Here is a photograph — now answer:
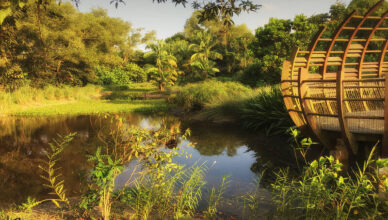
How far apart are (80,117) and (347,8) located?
81.5ft

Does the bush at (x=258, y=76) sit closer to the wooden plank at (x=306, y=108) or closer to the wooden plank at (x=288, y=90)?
the wooden plank at (x=288, y=90)

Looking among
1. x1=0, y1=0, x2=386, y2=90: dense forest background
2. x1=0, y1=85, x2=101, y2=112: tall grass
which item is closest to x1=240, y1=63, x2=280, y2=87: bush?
x1=0, y1=0, x2=386, y2=90: dense forest background

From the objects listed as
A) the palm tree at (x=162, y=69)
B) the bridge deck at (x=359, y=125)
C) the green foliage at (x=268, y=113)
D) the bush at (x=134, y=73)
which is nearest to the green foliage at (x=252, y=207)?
the bridge deck at (x=359, y=125)

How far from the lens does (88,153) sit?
3053 millimetres

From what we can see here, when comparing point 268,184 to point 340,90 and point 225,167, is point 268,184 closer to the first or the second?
point 225,167

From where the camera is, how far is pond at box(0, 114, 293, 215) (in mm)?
Answer: 4199

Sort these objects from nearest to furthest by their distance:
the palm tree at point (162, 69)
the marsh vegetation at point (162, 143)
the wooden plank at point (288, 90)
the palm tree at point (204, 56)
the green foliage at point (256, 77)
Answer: the marsh vegetation at point (162, 143), the wooden plank at point (288, 90), the green foliage at point (256, 77), the palm tree at point (162, 69), the palm tree at point (204, 56)

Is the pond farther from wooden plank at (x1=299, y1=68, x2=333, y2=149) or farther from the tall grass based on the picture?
the tall grass

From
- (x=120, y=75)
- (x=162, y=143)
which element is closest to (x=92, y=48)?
(x=120, y=75)

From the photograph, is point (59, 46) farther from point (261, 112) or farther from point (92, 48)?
point (261, 112)

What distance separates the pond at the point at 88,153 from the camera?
13.8ft

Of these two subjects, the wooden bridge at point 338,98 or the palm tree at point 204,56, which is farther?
the palm tree at point 204,56

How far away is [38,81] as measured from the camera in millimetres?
18984

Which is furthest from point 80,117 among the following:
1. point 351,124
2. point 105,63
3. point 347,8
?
point 347,8
